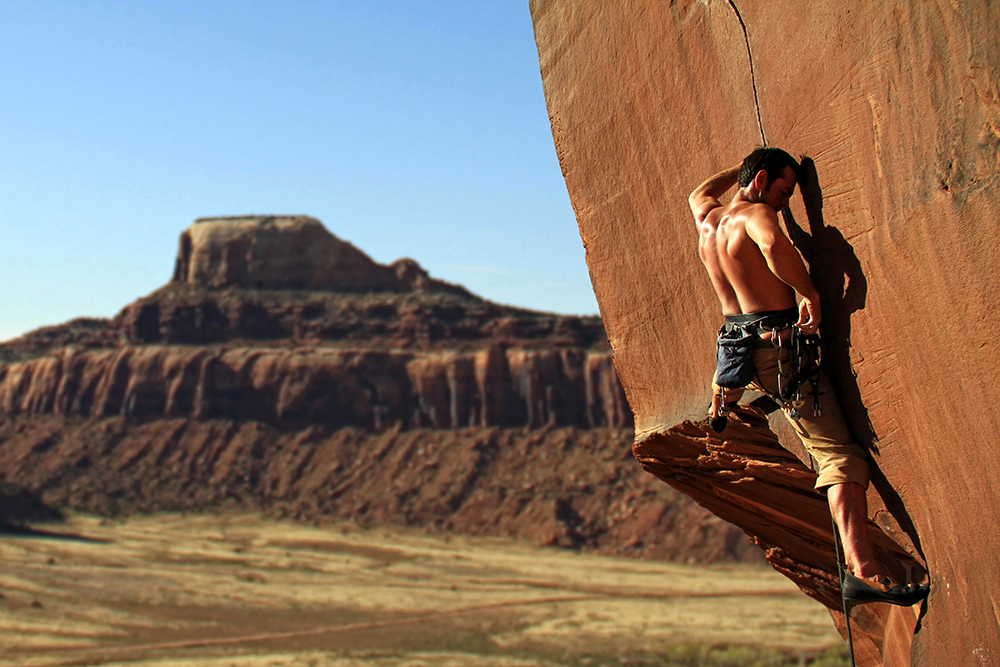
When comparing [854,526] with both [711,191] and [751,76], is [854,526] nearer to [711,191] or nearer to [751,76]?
[711,191]

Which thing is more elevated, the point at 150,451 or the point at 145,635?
the point at 150,451

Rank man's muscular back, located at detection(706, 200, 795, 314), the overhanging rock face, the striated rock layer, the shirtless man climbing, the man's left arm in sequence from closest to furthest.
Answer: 1. the overhanging rock face
2. the shirtless man climbing
3. man's muscular back, located at detection(706, 200, 795, 314)
4. the man's left arm
5. the striated rock layer

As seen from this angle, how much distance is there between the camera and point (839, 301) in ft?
10.9

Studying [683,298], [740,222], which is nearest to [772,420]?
[683,298]

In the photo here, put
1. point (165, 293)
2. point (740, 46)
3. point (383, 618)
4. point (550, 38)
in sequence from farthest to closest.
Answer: point (165, 293)
point (383, 618)
point (550, 38)
point (740, 46)

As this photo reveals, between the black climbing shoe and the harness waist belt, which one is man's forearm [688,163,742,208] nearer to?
the harness waist belt

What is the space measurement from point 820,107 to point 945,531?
1.54 m

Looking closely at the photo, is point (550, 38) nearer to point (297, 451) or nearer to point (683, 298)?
point (683, 298)

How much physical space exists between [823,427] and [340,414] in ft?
152

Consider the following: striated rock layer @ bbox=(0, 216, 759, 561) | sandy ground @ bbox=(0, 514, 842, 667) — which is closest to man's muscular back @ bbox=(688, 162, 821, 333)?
sandy ground @ bbox=(0, 514, 842, 667)

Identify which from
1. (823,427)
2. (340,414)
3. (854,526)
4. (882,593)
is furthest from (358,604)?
(340,414)

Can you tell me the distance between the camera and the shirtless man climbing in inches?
122

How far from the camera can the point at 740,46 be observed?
147 inches

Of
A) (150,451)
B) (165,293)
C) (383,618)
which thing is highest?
(165,293)
